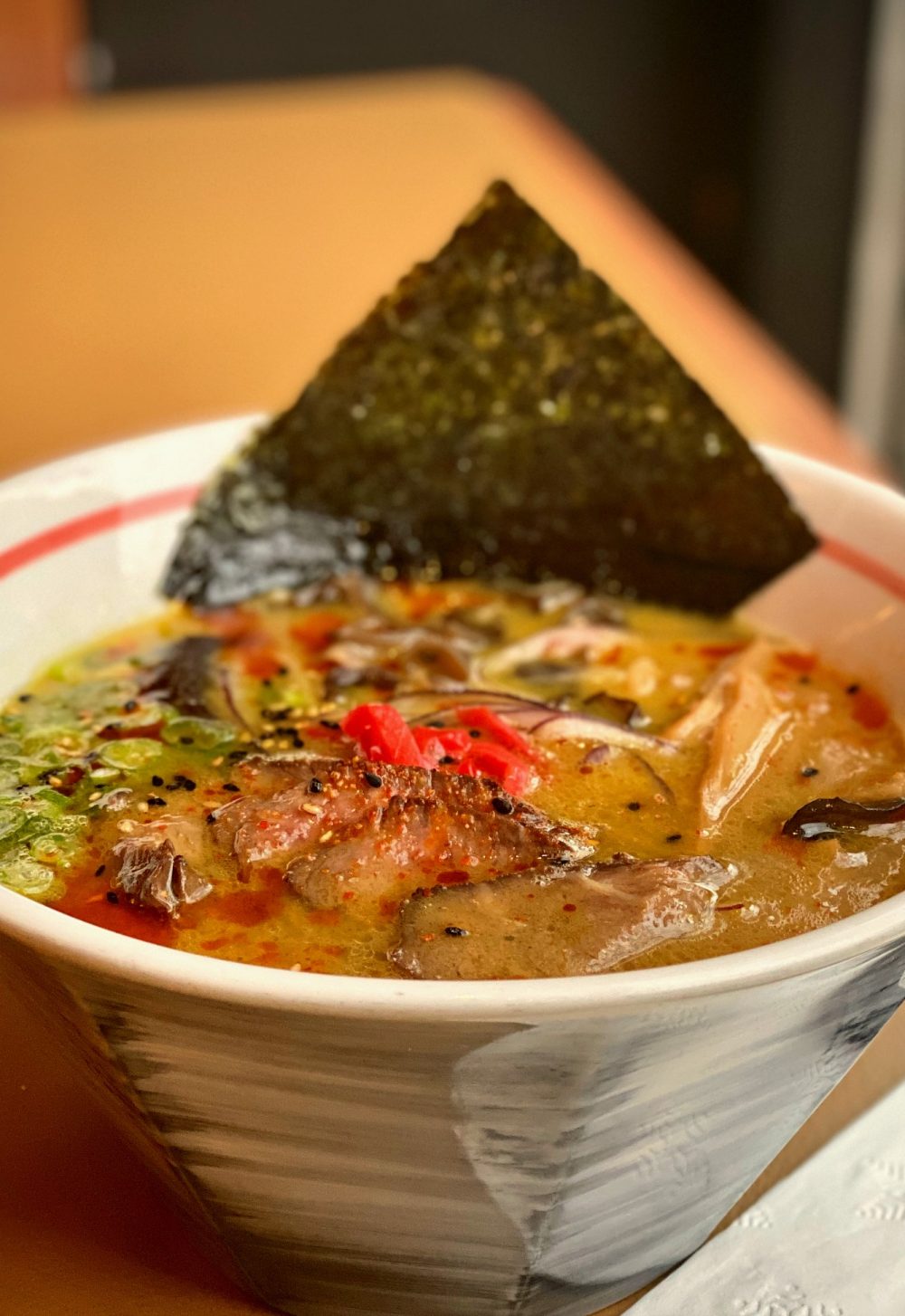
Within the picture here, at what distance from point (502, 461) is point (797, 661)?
0.47 metres

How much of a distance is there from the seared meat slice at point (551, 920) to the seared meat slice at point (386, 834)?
59 mm

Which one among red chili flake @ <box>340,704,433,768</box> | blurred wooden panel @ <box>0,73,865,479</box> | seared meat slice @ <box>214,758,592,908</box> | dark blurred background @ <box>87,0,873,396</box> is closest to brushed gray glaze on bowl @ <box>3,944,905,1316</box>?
seared meat slice @ <box>214,758,592,908</box>

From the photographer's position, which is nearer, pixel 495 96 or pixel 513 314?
pixel 513 314

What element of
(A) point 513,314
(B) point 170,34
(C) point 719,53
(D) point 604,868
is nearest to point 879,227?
(C) point 719,53

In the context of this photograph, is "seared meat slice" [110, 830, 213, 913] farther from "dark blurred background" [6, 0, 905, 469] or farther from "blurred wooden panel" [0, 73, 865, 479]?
"dark blurred background" [6, 0, 905, 469]

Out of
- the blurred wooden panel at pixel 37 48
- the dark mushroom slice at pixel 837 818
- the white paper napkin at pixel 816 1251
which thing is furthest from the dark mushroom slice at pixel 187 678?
the blurred wooden panel at pixel 37 48

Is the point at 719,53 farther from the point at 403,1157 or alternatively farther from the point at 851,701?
the point at 403,1157

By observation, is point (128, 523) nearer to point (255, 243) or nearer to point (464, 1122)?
point (464, 1122)

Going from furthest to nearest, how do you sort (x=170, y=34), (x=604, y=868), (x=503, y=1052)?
1. (x=170, y=34)
2. (x=604, y=868)
3. (x=503, y=1052)

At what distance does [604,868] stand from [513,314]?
880mm

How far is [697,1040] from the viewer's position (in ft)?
2.85

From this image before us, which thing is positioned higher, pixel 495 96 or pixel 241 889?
pixel 495 96

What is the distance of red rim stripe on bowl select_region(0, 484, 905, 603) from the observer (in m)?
1.54

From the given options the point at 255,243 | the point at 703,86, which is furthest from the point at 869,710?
the point at 703,86
